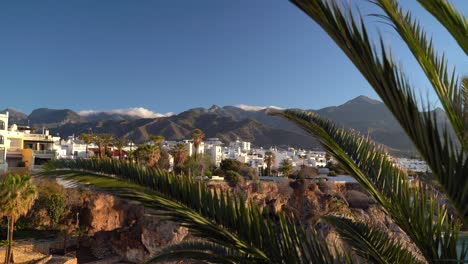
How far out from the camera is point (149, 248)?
92.0 ft

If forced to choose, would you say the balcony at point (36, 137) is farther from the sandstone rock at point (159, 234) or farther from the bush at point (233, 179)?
the sandstone rock at point (159, 234)

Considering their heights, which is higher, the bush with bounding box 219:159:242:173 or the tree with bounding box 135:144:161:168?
the tree with bounding box 135:144:161:168

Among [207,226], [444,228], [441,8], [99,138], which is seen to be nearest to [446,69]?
[441,8]

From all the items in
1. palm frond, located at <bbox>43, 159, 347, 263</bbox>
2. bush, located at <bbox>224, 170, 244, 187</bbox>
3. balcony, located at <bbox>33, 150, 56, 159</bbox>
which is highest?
palm frond, located at <bbox>43, 159, 347, 263</bbox>

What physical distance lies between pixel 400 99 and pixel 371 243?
2.41 m

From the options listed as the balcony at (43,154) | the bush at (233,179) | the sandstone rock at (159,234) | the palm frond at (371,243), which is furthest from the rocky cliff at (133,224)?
the palm frond at (371,243)

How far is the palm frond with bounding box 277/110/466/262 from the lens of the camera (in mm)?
2795

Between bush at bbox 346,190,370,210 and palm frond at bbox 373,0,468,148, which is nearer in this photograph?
palm frond at bbox 373,0,468,148

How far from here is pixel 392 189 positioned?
10.7ft

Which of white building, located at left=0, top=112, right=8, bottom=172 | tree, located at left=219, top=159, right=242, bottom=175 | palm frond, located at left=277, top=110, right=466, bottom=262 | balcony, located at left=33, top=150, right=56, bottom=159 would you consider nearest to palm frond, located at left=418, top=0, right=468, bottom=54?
palm frond, located at left=277, top=110, right=466, bottom=262

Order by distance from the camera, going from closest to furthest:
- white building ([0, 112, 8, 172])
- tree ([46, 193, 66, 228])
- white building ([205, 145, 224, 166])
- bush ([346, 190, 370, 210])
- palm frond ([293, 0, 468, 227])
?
palm frond ([293, 0, 468, 227]) < tree ([46, 193, 66, 228]) < white building ([0, 112, 8, 172]) < bush ([346, 190, 370, 210]) < white building ([205, 145, 224, 166])

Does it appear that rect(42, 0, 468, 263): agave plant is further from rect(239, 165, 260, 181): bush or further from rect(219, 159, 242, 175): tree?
rect(219, 159, 242, 175): tree

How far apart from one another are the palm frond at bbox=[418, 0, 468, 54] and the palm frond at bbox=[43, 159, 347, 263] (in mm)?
1616

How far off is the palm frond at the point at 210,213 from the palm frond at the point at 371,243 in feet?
3.09
